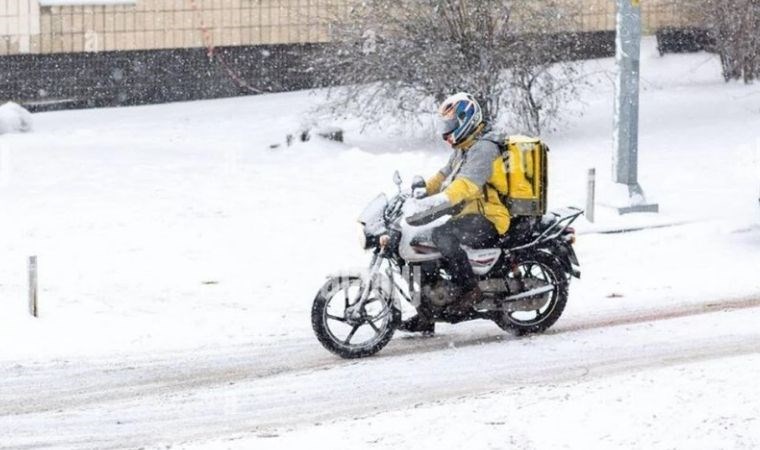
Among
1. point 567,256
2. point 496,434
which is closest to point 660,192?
point 567,256

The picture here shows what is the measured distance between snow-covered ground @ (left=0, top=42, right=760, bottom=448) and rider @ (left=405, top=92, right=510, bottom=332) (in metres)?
0.51

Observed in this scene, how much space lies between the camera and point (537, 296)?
39.4 ft

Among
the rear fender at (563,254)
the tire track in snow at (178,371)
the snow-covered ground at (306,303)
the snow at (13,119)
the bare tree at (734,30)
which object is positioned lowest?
the tire track in snow at (178,371)

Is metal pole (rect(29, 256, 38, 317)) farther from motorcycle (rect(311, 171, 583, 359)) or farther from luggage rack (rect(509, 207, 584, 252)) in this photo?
luggage rack (rect(509, 207, 584, 252))

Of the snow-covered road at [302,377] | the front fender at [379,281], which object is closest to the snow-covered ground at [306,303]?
the snow-covered road at [302,377]

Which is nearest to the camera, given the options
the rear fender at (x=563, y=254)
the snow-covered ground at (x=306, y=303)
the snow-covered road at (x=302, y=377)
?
the snow-covered ground at (x=306, y=303)

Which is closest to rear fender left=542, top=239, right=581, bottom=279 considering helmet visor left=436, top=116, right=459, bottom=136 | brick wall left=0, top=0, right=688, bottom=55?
helmet visor left=436, top=116, right=459, bottom=136

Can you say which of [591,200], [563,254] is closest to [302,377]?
[563,254]

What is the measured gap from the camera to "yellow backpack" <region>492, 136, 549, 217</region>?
11.8 m

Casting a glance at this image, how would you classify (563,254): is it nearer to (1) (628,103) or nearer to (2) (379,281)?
(2) (379,281)

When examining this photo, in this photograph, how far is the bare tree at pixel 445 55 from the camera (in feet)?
65.0

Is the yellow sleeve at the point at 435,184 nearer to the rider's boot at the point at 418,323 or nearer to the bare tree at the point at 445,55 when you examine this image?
the rider's boot at the point at 418,323

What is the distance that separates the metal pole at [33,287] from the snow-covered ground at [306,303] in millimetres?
241

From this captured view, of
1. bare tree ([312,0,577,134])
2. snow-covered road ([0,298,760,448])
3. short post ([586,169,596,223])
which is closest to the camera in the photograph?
snow-covered road ([0,298,760,448])
